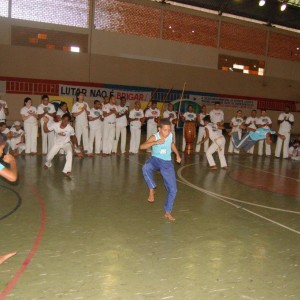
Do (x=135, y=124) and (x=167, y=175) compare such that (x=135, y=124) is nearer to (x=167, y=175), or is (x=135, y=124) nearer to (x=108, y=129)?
(x=108, y=129)

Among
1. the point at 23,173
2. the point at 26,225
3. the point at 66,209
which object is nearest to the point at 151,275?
the point at 26,225

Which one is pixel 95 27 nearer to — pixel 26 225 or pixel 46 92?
pixel 46 92

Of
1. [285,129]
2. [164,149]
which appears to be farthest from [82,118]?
[285,129]

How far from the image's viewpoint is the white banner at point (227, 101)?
24.3 meters

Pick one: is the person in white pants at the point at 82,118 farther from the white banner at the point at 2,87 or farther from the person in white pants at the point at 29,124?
the white banner at the point at 2,87

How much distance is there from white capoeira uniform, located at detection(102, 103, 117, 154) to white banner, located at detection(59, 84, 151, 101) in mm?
7963

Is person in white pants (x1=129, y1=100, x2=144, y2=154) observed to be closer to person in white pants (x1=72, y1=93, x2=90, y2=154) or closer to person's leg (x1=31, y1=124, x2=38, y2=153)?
person in white pants (x1=72, y1=93, x2=90, y2=154)

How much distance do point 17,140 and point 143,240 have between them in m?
8.33

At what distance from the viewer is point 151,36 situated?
74.1 ft

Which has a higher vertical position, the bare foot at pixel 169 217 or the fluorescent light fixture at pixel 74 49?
the fluorescent light fixture at pixel 74 49

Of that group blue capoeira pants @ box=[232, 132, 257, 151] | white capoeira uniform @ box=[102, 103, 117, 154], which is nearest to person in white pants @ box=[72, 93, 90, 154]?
white capoeira uniform @ box=[102, 103, 117, 154]

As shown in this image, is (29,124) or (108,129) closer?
(29,124)

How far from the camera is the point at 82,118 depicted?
42.5 feet

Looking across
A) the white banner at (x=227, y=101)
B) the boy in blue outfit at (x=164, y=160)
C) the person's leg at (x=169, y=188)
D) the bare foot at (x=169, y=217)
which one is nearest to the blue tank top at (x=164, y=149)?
the boy in blue outfit at (x=164, y=160)
